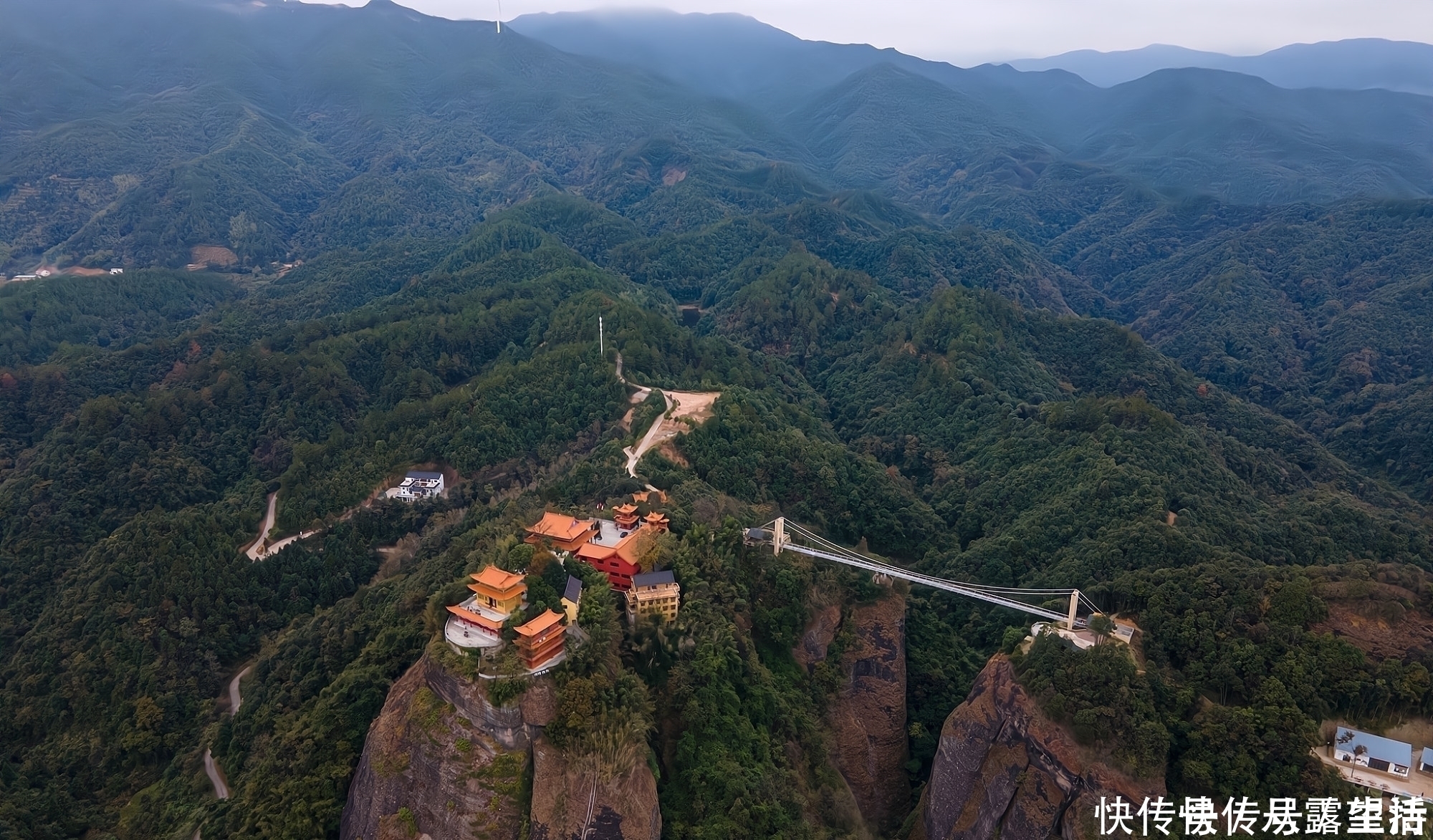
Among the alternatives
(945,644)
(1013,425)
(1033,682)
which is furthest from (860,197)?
(1033,682)

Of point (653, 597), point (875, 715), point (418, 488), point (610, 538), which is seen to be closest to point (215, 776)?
point (418, 488)

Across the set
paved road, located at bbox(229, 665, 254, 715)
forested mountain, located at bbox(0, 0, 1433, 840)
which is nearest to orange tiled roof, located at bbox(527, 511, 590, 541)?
forested mountain, located at bbox(0, 0, 1433, 840)

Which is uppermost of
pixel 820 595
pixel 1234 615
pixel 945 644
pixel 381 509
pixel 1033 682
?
pixel 1234 615

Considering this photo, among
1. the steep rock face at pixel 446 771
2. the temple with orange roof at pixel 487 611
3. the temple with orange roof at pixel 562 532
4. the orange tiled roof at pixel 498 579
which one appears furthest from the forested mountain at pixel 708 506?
the temple with orange roof at pixel 562 532

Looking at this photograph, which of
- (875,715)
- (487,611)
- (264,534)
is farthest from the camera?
(264,534)

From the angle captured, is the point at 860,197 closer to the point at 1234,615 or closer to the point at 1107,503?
the point at 1107,503

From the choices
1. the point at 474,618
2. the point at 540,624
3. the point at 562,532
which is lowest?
the point at 474,618

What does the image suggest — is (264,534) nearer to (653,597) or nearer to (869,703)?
(653,597)
